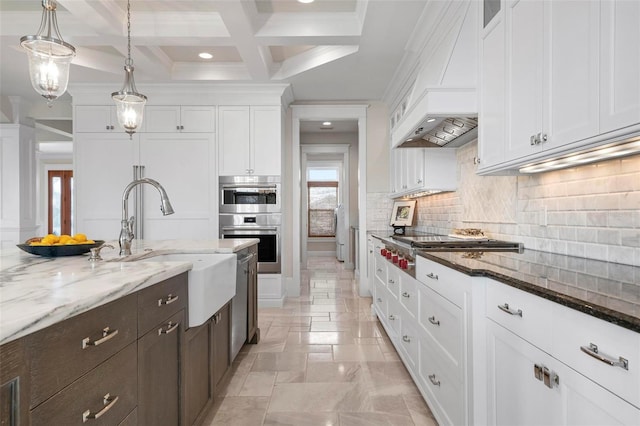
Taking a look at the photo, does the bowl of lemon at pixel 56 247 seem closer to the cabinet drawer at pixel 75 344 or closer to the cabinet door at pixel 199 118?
the cabinet drawer at pixel 75 344

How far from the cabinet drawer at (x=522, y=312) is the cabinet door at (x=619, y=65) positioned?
0.62 metres

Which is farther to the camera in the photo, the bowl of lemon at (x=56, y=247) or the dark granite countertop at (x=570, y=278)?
the bowl of lemon at (x=56, y=247)

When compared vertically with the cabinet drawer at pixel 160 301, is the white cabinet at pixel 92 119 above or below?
above

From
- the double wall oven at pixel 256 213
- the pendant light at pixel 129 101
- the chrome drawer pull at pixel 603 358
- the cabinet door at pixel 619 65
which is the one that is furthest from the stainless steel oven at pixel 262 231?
the chrome drawer pull at pixel 603 358

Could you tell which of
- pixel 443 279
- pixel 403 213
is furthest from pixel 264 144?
pixel 443 279

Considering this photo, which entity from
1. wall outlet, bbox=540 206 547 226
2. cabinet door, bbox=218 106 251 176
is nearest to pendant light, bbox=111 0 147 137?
cabinet door, bbox=218 106 251 176

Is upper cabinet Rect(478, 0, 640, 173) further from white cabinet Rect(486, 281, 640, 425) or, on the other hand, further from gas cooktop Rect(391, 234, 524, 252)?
white cabinet Rect(486, 281, 640, 425)

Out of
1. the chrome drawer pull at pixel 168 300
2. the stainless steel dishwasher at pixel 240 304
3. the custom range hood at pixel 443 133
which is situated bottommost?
the stainless steel dishwasher at pixel 240 304

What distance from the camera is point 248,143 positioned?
454cm

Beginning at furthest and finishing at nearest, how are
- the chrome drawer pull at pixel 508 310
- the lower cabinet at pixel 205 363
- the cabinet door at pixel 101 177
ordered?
the cabinet door at pixel 101 177 → the lower cabinet at pixel 205 363 → the chrome drawer pull at pixel 508 310

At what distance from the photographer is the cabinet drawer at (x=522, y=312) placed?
109 cm

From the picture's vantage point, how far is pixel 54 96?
2.09 metres

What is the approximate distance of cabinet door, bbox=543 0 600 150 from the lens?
1246 mm

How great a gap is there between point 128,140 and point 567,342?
4.86m
